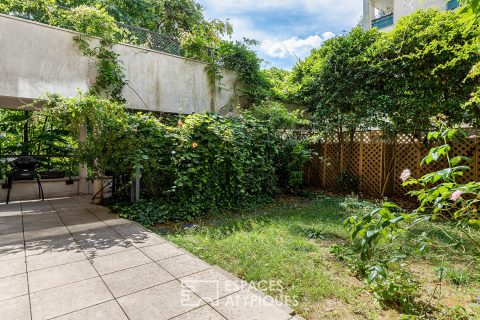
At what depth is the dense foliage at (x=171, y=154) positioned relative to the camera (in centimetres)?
493

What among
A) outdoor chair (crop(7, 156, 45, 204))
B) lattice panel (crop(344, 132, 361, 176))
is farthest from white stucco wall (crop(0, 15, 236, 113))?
lattice panel (crop(344, 132, 361, 176))

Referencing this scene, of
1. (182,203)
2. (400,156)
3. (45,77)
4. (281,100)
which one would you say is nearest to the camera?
(182,203)

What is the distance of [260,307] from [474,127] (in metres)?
6.77

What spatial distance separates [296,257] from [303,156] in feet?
14.3

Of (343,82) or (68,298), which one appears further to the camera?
(343,82)

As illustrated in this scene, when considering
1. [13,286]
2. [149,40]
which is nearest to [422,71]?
[149,40]

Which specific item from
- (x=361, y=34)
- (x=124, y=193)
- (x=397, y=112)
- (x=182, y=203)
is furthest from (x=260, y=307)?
(x=361, y=34)

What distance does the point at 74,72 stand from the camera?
6.22 m

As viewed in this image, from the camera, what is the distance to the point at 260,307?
2.16 m

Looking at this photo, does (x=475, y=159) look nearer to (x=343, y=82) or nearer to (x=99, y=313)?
(x=343, y=82)

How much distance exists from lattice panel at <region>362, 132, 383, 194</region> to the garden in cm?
27

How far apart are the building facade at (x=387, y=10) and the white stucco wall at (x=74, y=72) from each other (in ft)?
30.1

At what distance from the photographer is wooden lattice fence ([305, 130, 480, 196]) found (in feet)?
20.6

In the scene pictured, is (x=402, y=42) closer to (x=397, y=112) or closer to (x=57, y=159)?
(x=397, y=112)
